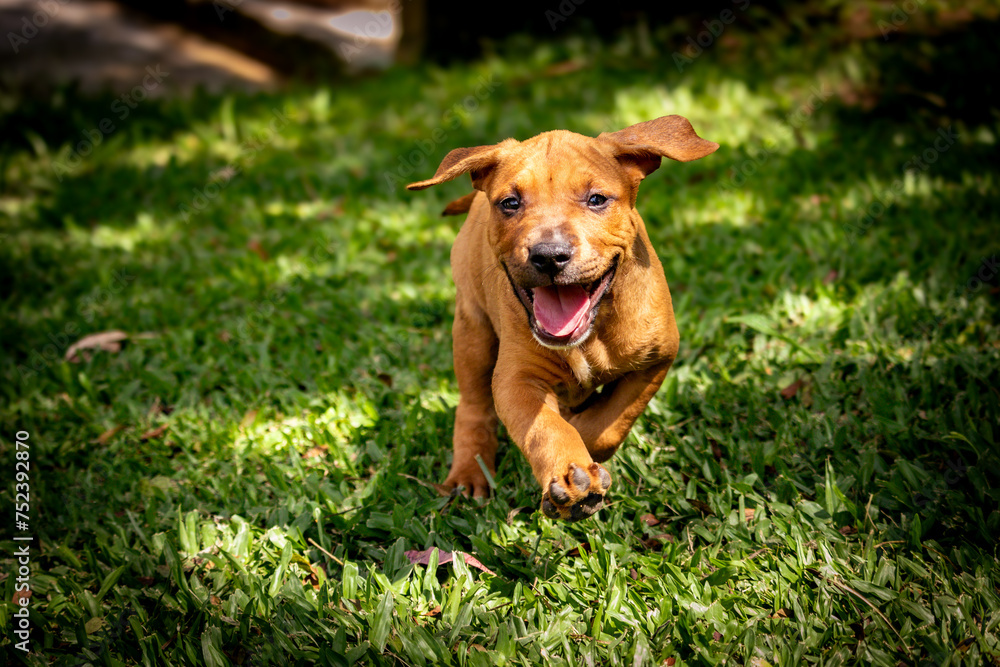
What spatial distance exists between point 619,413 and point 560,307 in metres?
0.62

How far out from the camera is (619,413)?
3488mm

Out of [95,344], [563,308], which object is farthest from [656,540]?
[95,344]

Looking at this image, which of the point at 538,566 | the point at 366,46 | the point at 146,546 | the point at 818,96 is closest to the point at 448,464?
the point at 538,566

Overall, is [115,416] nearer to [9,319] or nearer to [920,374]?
[9,319]

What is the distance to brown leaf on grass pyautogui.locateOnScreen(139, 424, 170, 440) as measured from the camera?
4.72m

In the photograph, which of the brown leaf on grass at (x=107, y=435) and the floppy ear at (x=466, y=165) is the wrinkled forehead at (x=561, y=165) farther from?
the brown leaf on grass at (x=107, y=435)

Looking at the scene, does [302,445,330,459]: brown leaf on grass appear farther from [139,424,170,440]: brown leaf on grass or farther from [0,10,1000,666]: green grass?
[139,424,170,440]: brown leaf on grass

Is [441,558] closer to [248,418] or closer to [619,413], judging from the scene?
[619,413]

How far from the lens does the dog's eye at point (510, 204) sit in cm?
325

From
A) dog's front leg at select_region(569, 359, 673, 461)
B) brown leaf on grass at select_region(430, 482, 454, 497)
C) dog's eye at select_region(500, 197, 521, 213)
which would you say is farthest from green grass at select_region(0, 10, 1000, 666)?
dog's eye at select_region(500, 197, 521, 213)

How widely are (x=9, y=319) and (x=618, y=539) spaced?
5.00 meters

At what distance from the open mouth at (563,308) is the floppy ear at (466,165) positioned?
493mm

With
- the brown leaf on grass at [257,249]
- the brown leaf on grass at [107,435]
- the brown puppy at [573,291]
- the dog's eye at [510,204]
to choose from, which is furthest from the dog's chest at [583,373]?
the brown leaf on grass at [257,249]

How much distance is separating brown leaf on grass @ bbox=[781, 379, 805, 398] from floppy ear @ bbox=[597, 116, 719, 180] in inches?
63.2
